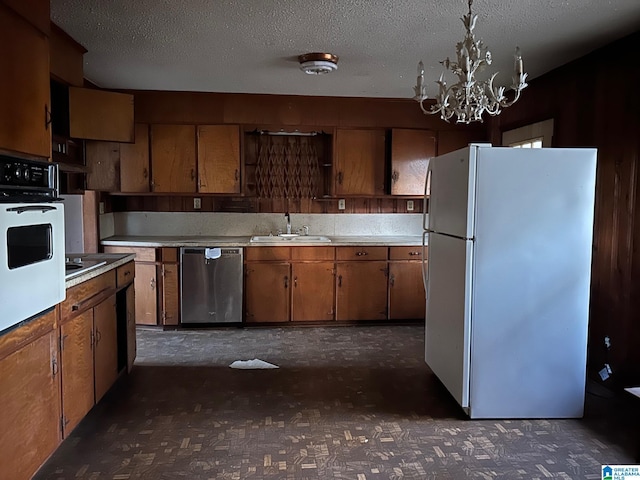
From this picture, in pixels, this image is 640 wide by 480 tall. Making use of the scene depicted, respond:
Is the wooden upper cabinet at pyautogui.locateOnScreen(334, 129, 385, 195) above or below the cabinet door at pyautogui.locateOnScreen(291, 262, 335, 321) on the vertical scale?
above

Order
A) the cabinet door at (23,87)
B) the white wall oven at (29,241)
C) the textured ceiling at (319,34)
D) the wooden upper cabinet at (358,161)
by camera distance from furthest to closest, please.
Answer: the wooden upper cabinet at (358,161), the textured ceiling at (319,34), the cabinet door at (23,87), the white wall oven at (29,241)

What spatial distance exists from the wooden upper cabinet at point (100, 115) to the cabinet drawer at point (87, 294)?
918mm

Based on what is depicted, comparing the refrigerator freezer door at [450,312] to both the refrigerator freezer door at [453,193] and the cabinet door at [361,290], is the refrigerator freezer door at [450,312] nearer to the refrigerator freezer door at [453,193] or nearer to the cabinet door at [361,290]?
the refrigerator freezer door at [453,193]

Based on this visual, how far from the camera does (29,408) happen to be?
201 centimetres

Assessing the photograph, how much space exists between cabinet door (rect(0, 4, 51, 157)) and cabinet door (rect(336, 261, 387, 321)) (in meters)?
3.03

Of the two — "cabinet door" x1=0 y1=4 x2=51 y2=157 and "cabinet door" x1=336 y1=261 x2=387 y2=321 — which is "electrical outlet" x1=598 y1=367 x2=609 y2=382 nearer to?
"cabinet door" x1=336 y1=261 x2=387 y2=321

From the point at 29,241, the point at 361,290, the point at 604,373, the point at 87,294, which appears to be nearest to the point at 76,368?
the point at 87,294

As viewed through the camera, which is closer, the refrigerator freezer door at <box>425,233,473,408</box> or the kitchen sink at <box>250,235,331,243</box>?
the refrigerator freezer door at <box>425,233,473,408</box>

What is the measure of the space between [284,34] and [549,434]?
2768 mm

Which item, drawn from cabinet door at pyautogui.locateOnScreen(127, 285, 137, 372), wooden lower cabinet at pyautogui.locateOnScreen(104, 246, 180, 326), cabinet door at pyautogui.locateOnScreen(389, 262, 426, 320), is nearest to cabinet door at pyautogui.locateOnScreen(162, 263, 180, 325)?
wooden lower cabinet at pyautogui.locateOnScreen(104, 246, 180, 326)

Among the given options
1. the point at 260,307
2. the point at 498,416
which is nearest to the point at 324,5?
the point at 498,416

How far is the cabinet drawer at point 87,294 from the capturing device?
7.82 ft

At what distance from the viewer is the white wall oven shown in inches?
69.6

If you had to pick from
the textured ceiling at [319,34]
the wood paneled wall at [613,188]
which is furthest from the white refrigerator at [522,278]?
the textured ceiling at [319,34]
